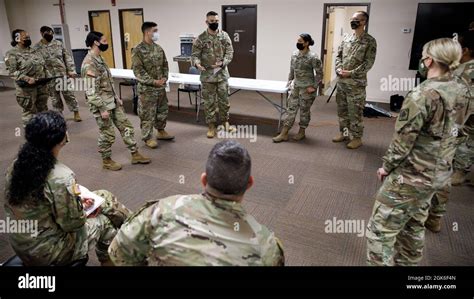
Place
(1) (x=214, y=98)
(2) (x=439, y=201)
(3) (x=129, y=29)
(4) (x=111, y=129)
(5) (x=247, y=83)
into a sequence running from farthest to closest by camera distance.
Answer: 1. (3) (x=129, y=29)
2. (5) (x=247, y=83)
3. (1) (x=214, y=98)
4. (4) (x=111, y=129)
5. (2) (x=439, y=201)

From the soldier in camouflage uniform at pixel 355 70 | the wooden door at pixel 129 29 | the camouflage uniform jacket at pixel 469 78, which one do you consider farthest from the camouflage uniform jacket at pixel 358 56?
the wooden door at pixel 129 29

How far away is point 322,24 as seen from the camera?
661 cm

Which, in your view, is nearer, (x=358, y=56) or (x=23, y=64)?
(x=358, y=56)

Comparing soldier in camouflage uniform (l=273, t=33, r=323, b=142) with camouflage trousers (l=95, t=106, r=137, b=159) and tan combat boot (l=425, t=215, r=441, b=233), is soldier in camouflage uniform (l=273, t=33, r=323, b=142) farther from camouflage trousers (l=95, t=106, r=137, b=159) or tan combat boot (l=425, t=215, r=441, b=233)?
tan combat boot (l=425, t=215, r=441, b=233)

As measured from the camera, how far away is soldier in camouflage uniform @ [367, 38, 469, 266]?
1.62m

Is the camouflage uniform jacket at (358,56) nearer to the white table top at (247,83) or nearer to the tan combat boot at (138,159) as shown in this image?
the white table top at (247,83)

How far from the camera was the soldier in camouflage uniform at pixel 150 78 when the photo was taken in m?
3.96

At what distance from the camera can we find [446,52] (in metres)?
1.58

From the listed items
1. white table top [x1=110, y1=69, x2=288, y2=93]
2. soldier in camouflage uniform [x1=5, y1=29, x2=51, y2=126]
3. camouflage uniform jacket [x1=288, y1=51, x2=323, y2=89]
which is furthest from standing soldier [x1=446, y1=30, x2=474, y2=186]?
soldier in camouflage uniform [x1=5, y1=29, x2=51, y2=126]

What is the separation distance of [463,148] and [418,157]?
1.94 meters

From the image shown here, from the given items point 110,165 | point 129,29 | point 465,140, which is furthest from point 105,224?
point 129,29

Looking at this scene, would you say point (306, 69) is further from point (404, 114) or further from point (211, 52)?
point (404, 114)

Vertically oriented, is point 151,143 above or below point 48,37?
below

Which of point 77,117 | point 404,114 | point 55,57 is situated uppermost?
point 55,57
